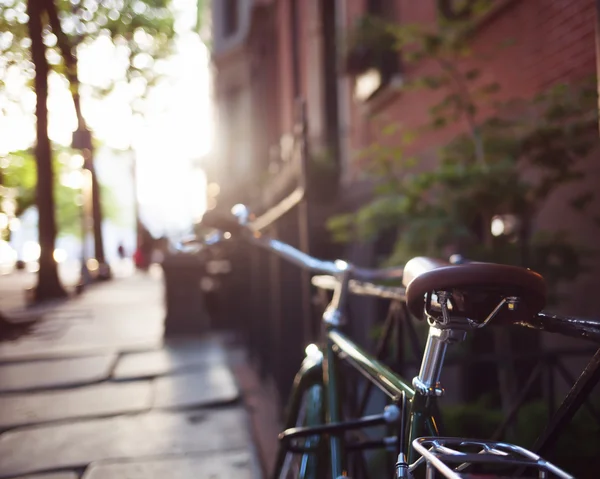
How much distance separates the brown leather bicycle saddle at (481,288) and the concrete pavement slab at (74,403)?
382 centimetres

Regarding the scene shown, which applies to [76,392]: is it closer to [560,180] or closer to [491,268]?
[560,180]

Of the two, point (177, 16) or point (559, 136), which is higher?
point (177, 16)

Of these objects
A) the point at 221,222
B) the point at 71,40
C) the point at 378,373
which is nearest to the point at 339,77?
the point at 71,40

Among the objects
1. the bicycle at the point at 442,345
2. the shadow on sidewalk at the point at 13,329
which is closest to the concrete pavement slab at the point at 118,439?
the bicycle at the point at 442,345

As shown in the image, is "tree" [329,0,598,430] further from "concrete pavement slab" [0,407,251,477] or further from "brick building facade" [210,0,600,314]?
"concrete pavement slab" [0,407,251,477]

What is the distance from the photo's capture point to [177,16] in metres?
15.0

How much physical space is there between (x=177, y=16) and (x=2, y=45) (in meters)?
12.8

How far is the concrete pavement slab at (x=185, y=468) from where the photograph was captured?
329cm

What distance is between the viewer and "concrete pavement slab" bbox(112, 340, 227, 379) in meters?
5.57

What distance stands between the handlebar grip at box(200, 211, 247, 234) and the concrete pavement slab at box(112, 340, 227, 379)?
3194mm

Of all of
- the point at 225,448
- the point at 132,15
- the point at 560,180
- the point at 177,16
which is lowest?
the point at 225,448

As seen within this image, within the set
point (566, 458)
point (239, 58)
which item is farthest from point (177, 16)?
point (566, 458)

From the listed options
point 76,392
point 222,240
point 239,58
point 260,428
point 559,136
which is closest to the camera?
point 222,240

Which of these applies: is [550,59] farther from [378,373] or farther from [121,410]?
[121,410]
